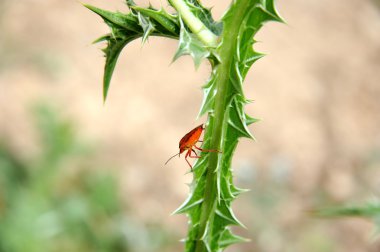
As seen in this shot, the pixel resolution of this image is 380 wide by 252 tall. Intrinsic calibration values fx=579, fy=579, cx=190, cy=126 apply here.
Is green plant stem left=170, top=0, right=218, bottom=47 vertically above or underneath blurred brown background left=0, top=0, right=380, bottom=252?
underneath

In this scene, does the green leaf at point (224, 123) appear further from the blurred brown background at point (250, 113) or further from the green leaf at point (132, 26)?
the blurred brown background at point (250, 113)

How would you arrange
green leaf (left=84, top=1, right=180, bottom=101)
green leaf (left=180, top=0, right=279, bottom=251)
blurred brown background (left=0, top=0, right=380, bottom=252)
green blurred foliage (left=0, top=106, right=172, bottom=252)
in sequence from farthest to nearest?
blurred brown background (left=0, top=0, right=380, bottom=252) → green blurred foliage (left=0, top=106, right=172, bottom=252) → green leaf (left=84, top=1, right=180, bottom=101) → green leaf (left=180, top=0, right=279, bottom=251)

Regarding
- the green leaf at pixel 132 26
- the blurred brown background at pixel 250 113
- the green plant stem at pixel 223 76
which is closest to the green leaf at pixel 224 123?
the green plant stem at pixel 223 76

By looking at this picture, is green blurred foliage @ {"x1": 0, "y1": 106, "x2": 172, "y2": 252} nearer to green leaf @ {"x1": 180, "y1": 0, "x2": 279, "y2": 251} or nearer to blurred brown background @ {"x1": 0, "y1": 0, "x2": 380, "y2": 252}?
blurred brown background @ {"x1": 0, "y1": 0, "x2": 380, "y2": 252}

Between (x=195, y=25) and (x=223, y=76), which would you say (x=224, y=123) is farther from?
(x=195, y=25)

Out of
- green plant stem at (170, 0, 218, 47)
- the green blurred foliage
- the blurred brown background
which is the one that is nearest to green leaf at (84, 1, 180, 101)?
green plant stem at (170, 0, 218, 47)

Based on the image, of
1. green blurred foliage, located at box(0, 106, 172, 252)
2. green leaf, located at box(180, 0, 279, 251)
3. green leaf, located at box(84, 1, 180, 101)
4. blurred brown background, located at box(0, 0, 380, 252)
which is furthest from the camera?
blurred brown background, located at box(0, 0, 380, 252)
